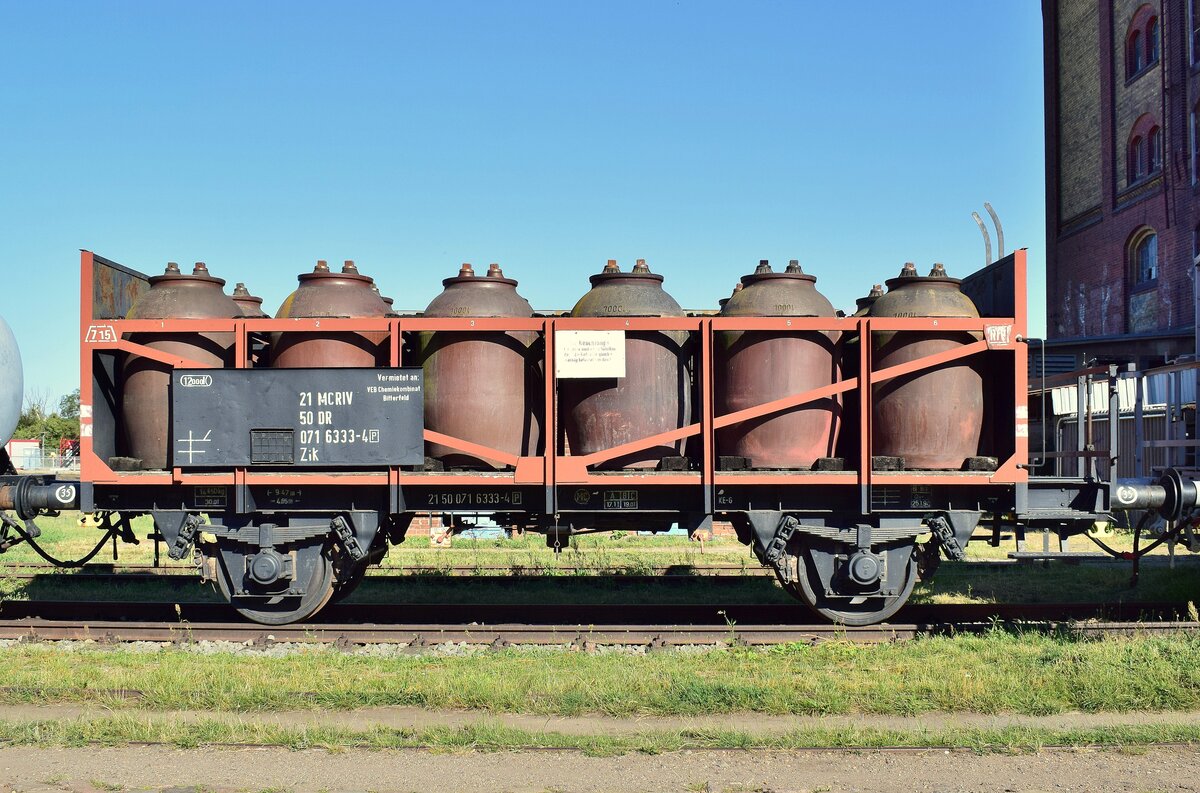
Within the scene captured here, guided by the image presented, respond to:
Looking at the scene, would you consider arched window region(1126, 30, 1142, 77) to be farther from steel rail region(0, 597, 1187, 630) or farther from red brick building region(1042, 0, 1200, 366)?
steel rail region(0, 597, 1187, 630)

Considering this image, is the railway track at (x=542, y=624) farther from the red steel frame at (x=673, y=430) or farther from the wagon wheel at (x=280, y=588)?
the red steel frame at (x=673, y=430)

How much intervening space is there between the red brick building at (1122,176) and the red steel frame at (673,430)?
18150mm

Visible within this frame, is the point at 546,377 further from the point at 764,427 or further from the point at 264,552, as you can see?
the point at 264,552

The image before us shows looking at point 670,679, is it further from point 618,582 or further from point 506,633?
point 618,582

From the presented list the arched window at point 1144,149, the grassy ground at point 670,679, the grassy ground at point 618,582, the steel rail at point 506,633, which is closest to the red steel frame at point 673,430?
the steel rail at point 506,633

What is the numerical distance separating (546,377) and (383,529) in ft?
7.32

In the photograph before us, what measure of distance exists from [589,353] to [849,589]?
3190 mm

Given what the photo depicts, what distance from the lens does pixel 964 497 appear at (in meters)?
8.95

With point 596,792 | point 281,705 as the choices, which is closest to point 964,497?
point 596,792

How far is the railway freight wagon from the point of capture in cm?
866

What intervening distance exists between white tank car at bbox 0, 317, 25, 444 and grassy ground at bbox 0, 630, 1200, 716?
111 inches

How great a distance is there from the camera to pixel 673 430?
8.77 m

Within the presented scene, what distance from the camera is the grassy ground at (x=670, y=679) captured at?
6.89 m

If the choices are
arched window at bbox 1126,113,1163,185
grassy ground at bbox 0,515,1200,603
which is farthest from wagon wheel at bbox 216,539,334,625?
arched window at bbox 1126,113,1163,185
